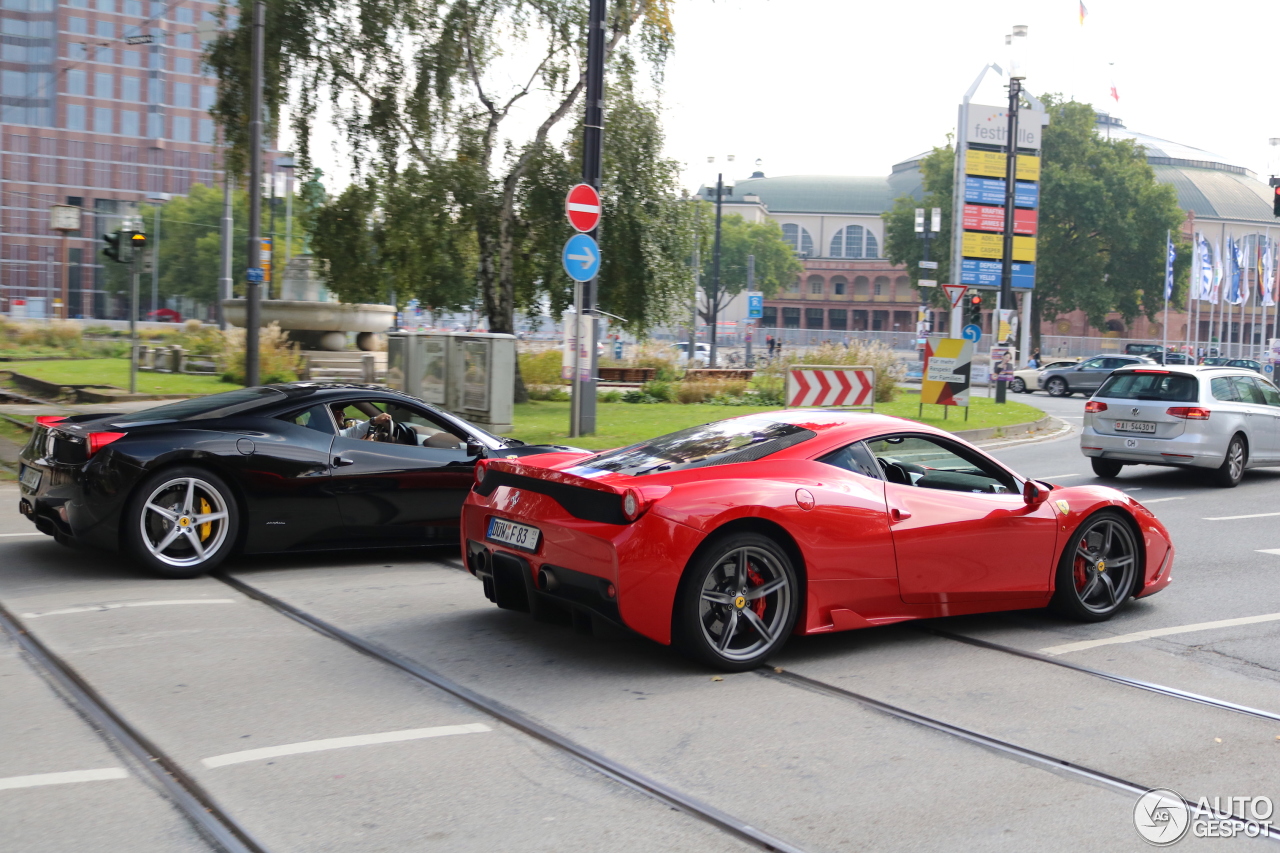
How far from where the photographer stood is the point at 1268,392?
15594 millimetres

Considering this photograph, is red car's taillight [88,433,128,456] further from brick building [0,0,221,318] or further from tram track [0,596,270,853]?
brick building [0,0,221,318]

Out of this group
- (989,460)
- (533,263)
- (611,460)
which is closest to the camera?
(611,460)

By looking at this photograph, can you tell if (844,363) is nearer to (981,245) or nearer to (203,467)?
(203,467)

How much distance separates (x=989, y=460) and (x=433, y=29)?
17458 mm

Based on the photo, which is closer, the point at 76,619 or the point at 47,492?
the point at 76,619

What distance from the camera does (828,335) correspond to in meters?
88.6

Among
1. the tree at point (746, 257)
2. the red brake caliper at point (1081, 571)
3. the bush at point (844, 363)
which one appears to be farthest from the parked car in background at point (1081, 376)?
the tree at point (746, 257)

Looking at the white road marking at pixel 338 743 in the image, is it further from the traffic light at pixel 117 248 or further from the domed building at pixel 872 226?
the domed building at pixel 872 226

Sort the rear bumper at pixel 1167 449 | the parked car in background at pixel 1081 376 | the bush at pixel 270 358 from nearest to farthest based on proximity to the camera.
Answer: the rear bumper at pixel 1167 449, the bush at pixel 270 358, the parked car in background at pixel 1081 376

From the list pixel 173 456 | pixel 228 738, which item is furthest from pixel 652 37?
pixel 228 738

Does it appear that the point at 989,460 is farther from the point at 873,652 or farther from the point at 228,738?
the point at 228,738

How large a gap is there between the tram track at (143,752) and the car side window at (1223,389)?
13.3m

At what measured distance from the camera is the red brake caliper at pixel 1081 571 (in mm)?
7180

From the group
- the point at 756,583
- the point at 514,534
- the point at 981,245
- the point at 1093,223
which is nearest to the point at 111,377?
the point at 514,534
